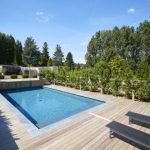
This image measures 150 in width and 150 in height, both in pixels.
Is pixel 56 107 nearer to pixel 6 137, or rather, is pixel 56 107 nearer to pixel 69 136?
pixel 69 136

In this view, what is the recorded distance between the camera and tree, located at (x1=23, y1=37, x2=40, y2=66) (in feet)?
157

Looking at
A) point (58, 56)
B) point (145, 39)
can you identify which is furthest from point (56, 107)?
point (58, 56)

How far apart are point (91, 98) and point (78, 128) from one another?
206 inches

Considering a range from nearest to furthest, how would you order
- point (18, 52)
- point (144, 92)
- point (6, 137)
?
point (6, 137)
point (144, 92)
point (18, 52)

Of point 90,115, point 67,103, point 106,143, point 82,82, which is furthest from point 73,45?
point 106,143

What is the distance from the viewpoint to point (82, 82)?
13.7 m

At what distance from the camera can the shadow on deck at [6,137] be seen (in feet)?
13.4

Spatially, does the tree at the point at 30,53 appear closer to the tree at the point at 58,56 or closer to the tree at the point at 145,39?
the tree at the point at 58,56

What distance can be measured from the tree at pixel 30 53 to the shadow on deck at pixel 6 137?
43281mm

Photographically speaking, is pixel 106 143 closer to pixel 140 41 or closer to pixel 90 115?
pixel 90 115

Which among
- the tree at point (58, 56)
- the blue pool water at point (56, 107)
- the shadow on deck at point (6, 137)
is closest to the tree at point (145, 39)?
Answer: the blue pool water at point (56, 107)

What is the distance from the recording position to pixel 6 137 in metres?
4.60

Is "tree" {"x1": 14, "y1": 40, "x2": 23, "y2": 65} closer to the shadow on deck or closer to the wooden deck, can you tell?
the wooden deck

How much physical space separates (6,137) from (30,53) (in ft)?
149
